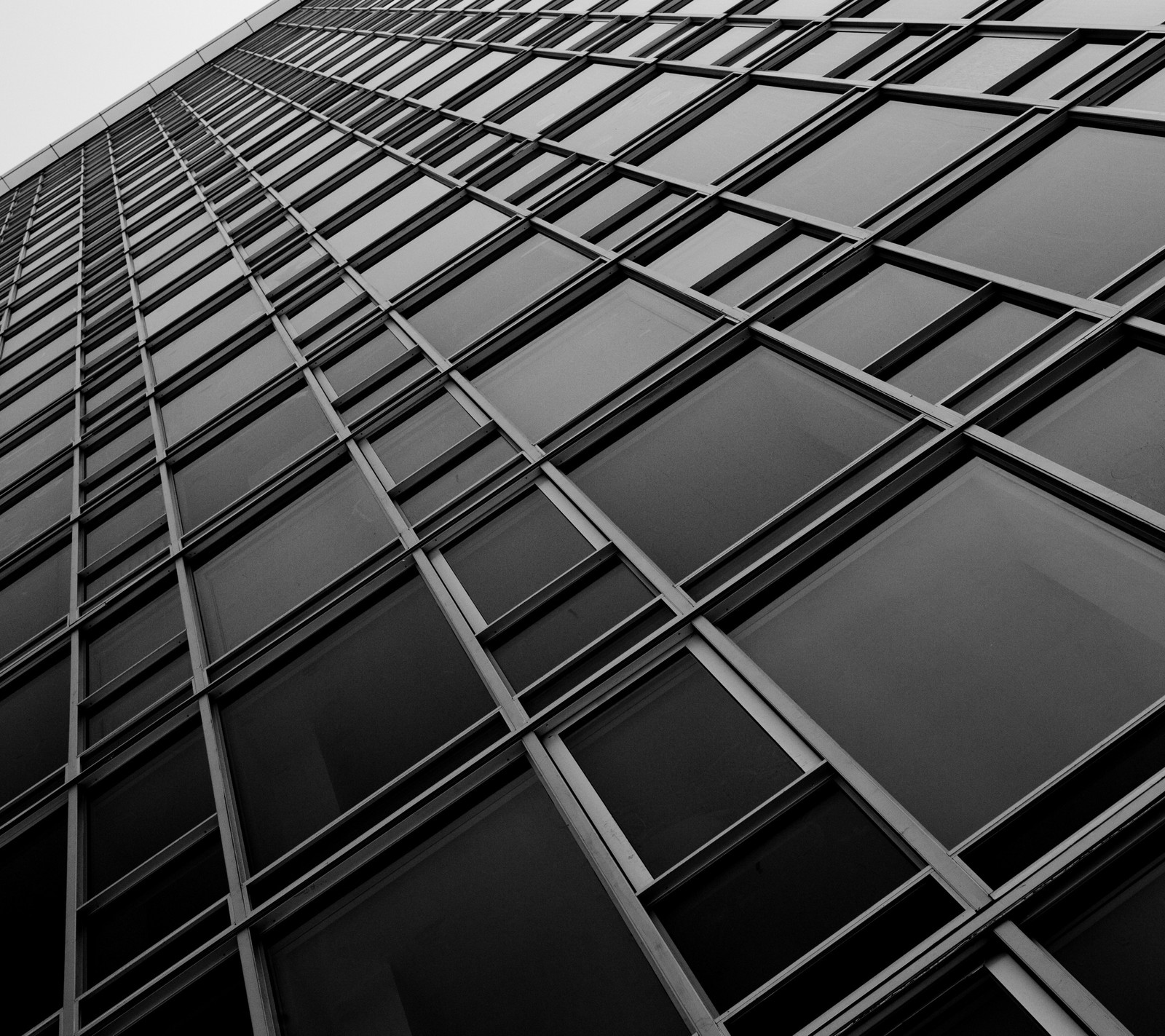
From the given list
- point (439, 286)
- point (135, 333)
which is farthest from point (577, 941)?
point (135, 333)

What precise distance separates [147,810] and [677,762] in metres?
4.72

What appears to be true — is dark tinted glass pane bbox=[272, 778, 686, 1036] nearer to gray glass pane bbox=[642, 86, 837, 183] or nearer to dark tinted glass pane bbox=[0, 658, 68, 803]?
dark tinted glass pane bbox=[0, 658, 68, 803]

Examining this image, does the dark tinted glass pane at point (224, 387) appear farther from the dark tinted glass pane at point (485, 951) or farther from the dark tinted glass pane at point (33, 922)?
the dark tinted glass pane at point (485, 951)

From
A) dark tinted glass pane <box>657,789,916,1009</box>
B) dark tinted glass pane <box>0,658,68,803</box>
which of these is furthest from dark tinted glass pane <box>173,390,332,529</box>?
dark tinted glass pane <box>657,789,916,1009</box>

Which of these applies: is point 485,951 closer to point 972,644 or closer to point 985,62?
point 972,644

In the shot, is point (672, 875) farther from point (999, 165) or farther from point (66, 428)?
point (66, 428)

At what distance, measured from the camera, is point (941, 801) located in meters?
5.52

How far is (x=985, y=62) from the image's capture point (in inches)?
452

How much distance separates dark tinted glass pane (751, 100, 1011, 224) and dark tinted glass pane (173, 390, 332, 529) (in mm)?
5788

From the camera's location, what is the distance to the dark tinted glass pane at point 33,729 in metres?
9.66

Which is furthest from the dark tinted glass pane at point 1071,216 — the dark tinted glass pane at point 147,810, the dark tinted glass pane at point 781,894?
the dark tinted glass pane at point 147,810

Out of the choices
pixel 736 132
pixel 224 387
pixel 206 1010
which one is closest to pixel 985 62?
pixel 736 132

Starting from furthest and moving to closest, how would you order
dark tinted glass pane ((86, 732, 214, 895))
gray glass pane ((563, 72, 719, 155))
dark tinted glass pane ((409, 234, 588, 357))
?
gray glass pane ((563, 72, 719, 155)) < dark tinted glass pane ((409, 234, 588, 357)) < dark tinted glass pane ((86, 732, 214, 895))

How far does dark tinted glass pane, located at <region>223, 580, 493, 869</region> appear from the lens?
7684 mm
